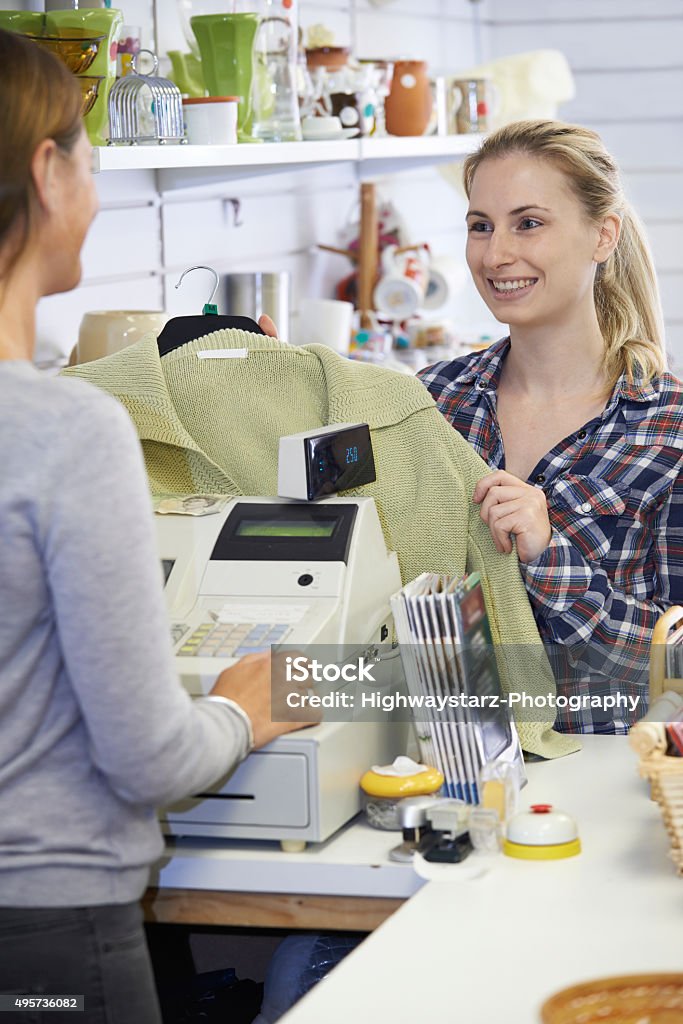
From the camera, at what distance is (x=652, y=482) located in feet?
6.39

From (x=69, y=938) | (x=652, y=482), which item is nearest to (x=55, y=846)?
(x=69, y=938)

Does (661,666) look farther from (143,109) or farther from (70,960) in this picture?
(143,109)

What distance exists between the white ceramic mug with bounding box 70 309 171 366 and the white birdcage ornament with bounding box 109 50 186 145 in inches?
12.8

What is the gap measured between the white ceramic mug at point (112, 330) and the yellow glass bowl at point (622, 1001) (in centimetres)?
167

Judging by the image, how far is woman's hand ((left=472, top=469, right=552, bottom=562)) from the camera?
68.1 inches

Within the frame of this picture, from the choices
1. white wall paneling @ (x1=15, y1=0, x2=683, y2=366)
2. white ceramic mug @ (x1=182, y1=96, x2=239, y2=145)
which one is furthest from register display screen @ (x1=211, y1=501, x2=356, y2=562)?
white wall paneling @ (x1=15, y1=0, x2=683, y2=366)

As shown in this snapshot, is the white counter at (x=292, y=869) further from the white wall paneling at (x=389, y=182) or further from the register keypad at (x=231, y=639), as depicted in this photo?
the white wall paneling at (x=389, y=182)

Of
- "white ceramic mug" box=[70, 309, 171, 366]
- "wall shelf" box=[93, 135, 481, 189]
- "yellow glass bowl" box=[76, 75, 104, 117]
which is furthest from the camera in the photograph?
"white ceramic mug" box=[70, 309, 171, 366]

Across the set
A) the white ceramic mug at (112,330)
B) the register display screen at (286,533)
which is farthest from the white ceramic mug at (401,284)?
the register display screen at (286,533)

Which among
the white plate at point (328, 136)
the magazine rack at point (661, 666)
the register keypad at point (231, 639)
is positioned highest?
the white plate at point (328, 136)

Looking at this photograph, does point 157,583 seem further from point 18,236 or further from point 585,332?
point 585,332

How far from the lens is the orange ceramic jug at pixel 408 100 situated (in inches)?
145

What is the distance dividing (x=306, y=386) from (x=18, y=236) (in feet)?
2.64

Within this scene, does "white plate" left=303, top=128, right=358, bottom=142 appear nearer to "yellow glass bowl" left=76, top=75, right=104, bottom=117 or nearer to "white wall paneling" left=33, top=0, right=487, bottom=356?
"white wall paneling" left=33, top=0, right=487, bottom=356
